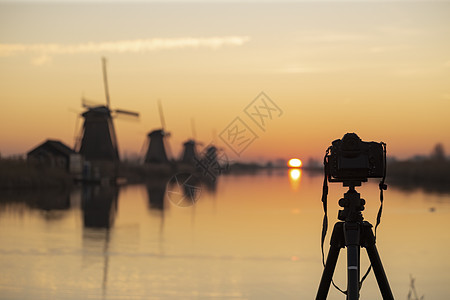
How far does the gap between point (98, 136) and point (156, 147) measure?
48.6 feet

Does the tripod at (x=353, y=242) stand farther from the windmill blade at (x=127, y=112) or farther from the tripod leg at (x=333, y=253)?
the windmill blade at (x=127, y=112)

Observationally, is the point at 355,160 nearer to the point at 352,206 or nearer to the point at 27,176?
the point at 352,206

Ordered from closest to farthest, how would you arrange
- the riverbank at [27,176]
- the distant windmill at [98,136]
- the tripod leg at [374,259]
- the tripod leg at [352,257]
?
the tripod leg at [352,257], the tripod leg at [374,259], the riverbank at [27,176], the distant windmill at [98,136]

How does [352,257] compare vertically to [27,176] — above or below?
above

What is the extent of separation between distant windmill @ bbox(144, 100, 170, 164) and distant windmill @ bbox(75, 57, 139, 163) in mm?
13319

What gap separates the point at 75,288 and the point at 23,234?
18.3ft

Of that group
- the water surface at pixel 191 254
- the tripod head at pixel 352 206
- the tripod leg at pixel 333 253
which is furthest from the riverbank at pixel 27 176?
the tripod head at pixel 352 206

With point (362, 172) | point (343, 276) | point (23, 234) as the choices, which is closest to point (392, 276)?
point (343, 276)

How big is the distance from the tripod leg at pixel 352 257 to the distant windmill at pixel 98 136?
36.9 meters

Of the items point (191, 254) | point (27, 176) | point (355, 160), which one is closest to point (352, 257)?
point (355, 160)

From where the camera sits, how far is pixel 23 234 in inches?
474

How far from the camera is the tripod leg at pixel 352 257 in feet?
9.70

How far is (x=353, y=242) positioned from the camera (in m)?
3.02

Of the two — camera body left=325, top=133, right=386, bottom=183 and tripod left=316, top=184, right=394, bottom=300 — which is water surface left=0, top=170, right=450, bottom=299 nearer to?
tripod left=316, top=184, right=394, bottom=300
